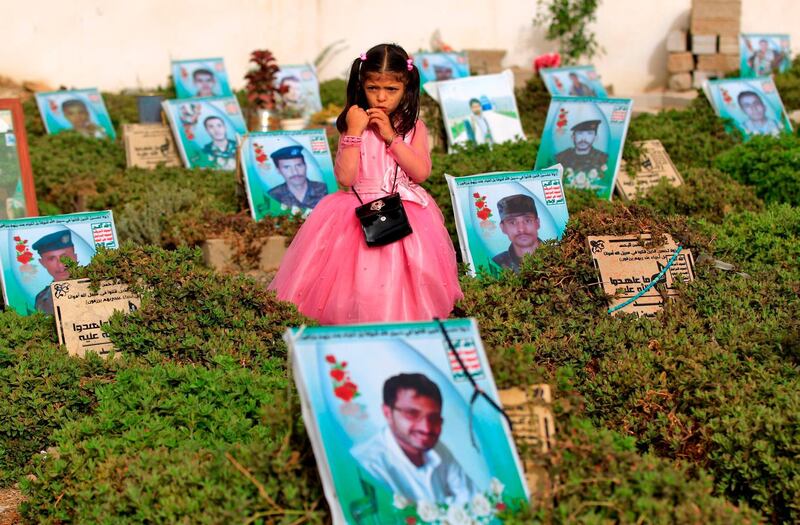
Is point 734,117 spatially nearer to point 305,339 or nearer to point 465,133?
point 465,133

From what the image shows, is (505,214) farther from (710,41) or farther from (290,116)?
(710,41)

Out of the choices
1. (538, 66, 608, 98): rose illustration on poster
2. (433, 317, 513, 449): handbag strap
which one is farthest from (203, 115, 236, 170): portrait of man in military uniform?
(433, 317, 513, 449): handbag strap

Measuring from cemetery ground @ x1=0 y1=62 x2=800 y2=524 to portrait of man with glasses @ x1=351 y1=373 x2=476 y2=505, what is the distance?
0.63ft

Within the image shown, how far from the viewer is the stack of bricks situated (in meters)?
13.6

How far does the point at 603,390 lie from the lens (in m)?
3.76

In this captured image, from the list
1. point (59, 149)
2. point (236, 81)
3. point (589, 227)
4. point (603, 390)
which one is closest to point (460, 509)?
point (603, 390)

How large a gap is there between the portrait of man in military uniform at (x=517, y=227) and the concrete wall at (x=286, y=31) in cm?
941

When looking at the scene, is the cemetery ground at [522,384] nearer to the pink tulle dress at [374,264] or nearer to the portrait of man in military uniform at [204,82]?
the pink tulle dress at [374,264]

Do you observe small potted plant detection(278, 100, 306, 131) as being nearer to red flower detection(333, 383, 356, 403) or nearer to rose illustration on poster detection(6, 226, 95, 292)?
rose illustration on poster detection(6, 226, 95, 292)

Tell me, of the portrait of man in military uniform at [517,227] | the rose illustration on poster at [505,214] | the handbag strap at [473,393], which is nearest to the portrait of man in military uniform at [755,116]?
the rose illustration on poster at [505,214]

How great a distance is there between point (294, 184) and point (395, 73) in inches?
102

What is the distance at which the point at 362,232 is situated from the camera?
15.5 feet

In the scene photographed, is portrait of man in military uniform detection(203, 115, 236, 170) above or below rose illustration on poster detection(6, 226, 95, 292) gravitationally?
above

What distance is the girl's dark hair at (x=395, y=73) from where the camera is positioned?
4.46 metres
